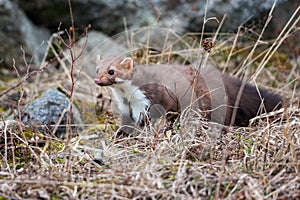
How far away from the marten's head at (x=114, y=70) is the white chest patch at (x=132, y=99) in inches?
2.5

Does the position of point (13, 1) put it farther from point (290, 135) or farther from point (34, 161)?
point (290, 135)

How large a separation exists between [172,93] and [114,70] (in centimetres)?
50

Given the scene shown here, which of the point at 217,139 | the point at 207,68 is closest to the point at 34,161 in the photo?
the point at 217,139

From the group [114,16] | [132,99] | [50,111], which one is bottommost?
[50,111]

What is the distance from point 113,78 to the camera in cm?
399

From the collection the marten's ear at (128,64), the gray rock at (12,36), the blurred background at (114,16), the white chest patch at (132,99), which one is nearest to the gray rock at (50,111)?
the white chest patch at (132,99)

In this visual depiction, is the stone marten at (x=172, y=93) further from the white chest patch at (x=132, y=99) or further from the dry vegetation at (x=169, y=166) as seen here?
the dry vegetation at (x=169, y=166)

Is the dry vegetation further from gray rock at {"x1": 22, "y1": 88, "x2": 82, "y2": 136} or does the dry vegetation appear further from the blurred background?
the blurred background


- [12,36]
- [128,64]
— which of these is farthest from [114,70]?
[12,36]

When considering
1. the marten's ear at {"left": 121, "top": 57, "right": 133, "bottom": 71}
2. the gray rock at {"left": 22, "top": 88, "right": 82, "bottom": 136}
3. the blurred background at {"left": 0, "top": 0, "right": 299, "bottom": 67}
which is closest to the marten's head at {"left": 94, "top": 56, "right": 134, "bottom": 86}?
the marten's ear at {"left": 121, "top": 57, "right": 133, "bottom": 71}

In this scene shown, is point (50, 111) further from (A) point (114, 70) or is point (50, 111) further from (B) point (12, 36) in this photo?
(B) point (12, 36)

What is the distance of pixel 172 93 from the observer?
4.05m

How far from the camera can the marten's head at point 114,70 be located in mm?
3959

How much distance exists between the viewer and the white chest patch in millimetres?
4055
